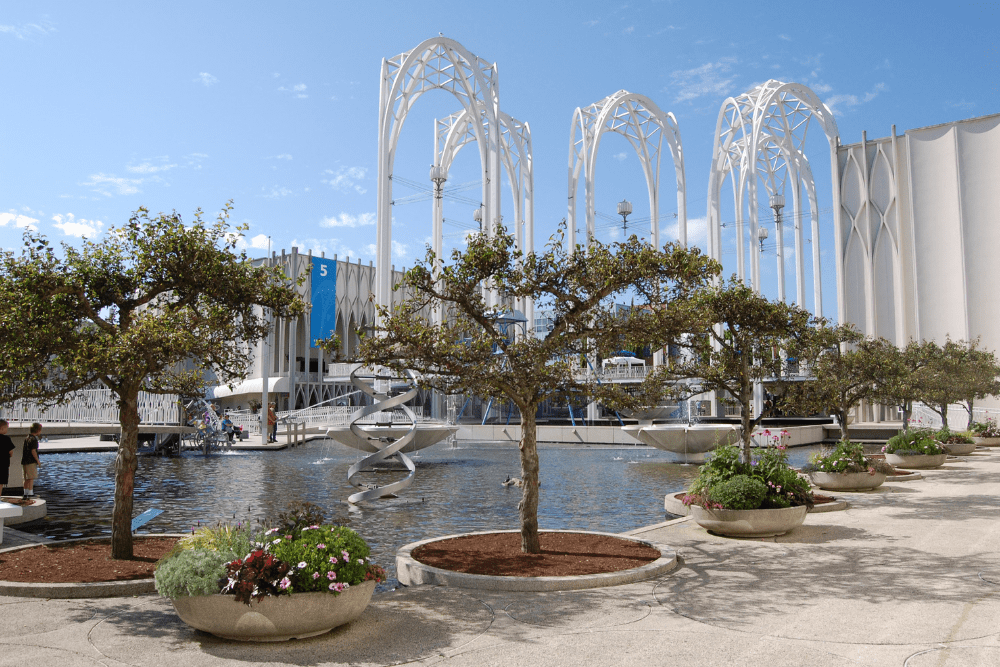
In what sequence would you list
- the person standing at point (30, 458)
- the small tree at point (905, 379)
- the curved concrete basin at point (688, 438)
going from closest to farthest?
the person standing at point (30, 458)
the small tree at point (905, 379)
the curved concrete basin at point (688, 438)

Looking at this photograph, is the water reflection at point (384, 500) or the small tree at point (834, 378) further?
the small tree at point (834, 378)

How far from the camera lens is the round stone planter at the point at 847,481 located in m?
17.0

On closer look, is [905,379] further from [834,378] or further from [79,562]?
[79,562]

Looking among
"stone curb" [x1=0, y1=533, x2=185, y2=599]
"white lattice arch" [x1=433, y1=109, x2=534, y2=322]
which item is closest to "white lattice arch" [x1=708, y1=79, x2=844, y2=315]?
"white lattice arch" [x1=433, y1=109, x2=534, y2=322]

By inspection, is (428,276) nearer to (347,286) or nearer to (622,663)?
(622,663)

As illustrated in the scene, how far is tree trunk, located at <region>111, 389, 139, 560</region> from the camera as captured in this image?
30.0 ft

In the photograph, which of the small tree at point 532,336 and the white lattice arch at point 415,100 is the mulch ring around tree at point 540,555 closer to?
the small tree at point 532,336

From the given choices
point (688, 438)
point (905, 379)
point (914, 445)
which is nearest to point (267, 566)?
point (914, 445)

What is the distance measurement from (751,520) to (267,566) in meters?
7.47

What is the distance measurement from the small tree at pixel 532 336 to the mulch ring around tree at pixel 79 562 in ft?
→ 11.9

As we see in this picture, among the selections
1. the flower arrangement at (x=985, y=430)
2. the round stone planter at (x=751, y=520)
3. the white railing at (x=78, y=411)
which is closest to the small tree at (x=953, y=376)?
the flower arrangement at (x=985, y=430)

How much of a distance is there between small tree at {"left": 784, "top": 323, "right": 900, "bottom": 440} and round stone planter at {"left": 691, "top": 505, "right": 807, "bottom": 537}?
23.7ft

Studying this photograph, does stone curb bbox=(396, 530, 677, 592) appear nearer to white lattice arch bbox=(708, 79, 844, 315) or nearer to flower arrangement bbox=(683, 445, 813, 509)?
flower arrangement bbox=(683, 445, 813, 509)

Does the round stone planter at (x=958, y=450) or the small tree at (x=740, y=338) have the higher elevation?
the small tree at (x=740, y=338)
